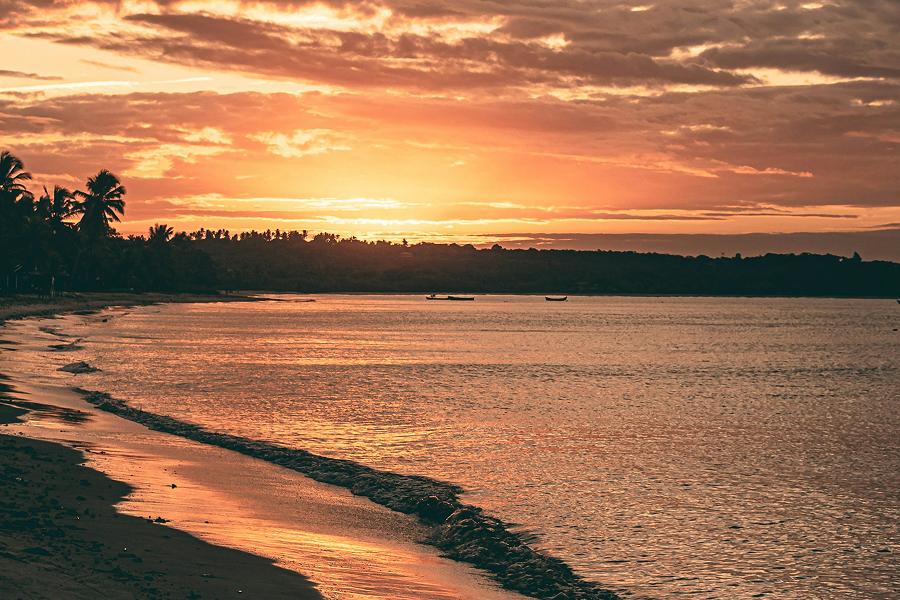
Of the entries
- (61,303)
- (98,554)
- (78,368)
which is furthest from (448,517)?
(61,303)

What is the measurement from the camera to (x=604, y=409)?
40.3 m

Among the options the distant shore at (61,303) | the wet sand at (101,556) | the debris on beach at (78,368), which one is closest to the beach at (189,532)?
the wet sand at (101,556)

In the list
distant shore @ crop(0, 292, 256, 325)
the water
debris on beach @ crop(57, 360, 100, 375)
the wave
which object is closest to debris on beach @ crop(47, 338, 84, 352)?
the water

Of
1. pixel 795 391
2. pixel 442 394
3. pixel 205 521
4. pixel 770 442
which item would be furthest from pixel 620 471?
pixel 795 391

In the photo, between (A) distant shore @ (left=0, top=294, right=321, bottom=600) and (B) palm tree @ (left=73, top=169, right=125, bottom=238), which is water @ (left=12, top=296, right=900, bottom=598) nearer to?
(A) distant shore @ (left=0, top=294, right=321, bottom=600)

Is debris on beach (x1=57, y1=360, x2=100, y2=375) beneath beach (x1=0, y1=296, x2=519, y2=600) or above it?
beneath

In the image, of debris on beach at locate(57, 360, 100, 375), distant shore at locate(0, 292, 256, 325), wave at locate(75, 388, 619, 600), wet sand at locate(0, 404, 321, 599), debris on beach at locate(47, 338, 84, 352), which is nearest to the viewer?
wet sand at locate(0, 404, 321, 599)

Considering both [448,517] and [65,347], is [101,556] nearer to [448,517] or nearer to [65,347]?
[448,517]

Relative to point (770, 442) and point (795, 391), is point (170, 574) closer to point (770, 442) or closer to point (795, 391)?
point (770, 442)

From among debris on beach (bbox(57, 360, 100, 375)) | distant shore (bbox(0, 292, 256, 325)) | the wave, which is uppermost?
the wave

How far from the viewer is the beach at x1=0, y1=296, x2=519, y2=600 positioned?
36.0 ft

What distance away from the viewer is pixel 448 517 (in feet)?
56.3

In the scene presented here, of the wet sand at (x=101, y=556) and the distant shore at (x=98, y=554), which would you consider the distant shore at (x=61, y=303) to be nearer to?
the distant shore at (x=98, y=554)

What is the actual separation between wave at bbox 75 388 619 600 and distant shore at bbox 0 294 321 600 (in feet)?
11.7
